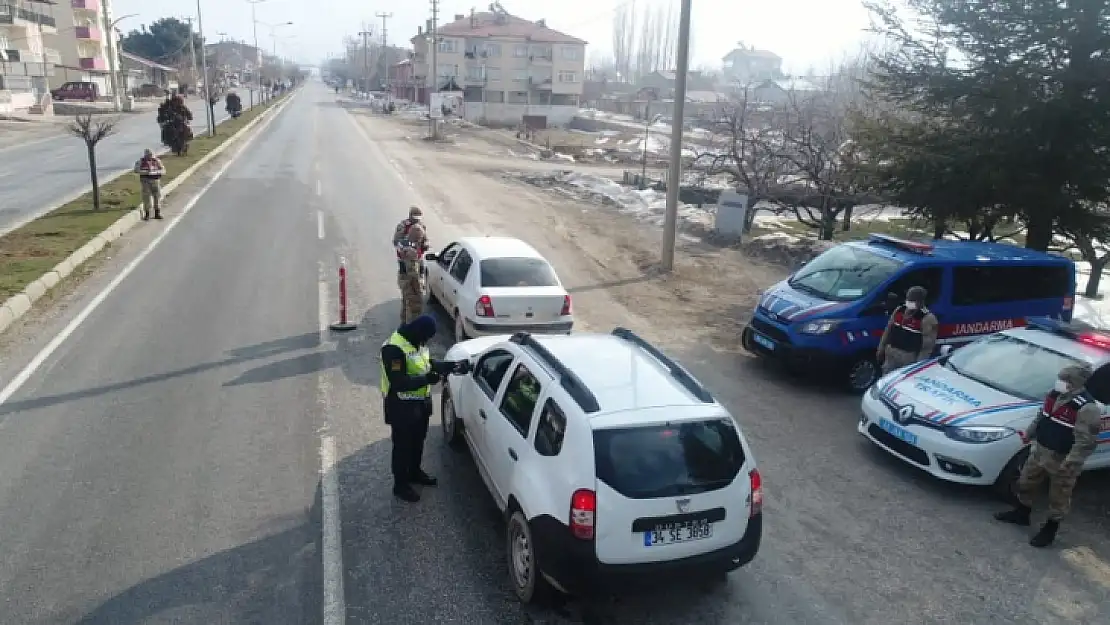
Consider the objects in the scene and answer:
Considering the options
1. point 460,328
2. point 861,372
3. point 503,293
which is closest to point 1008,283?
point 861,372

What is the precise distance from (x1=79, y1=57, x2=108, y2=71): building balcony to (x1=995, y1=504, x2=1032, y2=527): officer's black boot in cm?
9151

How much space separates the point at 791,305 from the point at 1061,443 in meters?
4.19

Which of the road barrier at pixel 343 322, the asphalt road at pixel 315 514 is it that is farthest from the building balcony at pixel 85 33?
the road barrier at pixel 343 322

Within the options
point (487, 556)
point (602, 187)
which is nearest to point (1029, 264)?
point (487, 556)

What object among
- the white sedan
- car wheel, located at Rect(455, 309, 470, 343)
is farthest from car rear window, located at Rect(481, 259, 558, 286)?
car wheel, located at Rect(455, 309, 470, 343)

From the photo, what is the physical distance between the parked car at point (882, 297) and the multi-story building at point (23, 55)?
59.3 m

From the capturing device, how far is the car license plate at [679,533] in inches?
197

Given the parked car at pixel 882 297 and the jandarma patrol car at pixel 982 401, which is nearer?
the jandarma patrol car at pixel 982 401

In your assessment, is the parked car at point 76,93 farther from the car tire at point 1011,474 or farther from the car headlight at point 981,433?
the car tire at point 1011,474

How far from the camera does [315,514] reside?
6328 millimetres

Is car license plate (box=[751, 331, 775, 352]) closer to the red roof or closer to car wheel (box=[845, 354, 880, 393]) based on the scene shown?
car wheel (box=[845, 354, 880, 393])

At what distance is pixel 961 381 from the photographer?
26.5ft

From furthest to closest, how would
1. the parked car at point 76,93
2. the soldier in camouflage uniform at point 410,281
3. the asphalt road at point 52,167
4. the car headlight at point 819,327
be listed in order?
1. the parked car at point 76,93
2. the asphalt road at point 52,167
3. the soldier in camouflage uniform at point 410,281
4. the car headlight at point 819,327

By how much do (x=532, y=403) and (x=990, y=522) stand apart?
4.42 metres
